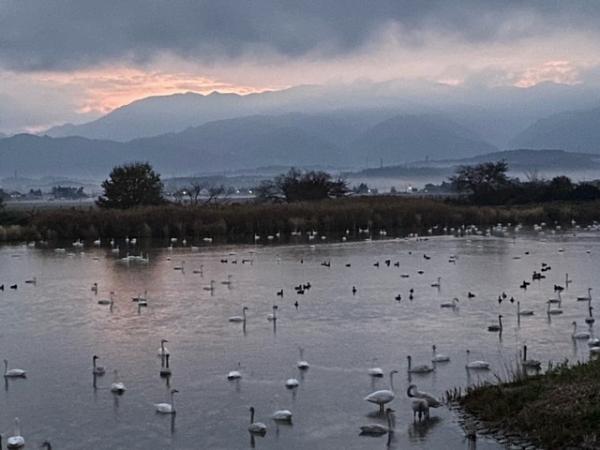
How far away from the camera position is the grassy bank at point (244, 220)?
5097 cm

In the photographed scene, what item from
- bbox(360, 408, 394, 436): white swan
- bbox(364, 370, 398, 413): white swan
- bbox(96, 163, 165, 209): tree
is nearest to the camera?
bbox(360, 408, 394, 436): white swan

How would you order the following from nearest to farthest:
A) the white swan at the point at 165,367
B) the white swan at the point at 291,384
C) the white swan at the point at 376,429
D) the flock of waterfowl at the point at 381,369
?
1. the white swan at the point at 376,429
2. the flock of waterfowl at the point at 381,369
3. the white swan at the point at 291,384
4. the white swan at the point at 165,367

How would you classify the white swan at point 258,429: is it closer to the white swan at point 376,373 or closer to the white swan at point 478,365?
the white swan at point 376,373

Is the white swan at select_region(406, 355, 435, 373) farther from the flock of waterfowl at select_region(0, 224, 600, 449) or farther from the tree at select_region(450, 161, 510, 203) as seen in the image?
the tree at select_region(450, 161, 510, 203)

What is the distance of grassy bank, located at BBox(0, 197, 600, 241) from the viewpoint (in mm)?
50969

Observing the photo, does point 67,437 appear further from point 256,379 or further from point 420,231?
point 420,231

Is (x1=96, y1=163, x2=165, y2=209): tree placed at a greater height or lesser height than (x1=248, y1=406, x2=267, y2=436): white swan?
greater

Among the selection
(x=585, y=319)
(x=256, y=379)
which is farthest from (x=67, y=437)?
(x=585, y=319)

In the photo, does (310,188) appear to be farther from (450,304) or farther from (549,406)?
(549,406)

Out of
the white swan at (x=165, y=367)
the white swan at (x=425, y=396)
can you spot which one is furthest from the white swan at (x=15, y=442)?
the white swan at (x=425, y=396)

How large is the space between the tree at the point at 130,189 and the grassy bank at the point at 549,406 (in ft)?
154

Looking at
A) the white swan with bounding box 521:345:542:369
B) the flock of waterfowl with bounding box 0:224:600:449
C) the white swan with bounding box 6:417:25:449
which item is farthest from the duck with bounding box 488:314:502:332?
the white swan with bounding box 6:417:25:449

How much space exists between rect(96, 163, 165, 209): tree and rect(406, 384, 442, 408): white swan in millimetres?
46209

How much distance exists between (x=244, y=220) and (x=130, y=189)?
10497 millimetres
